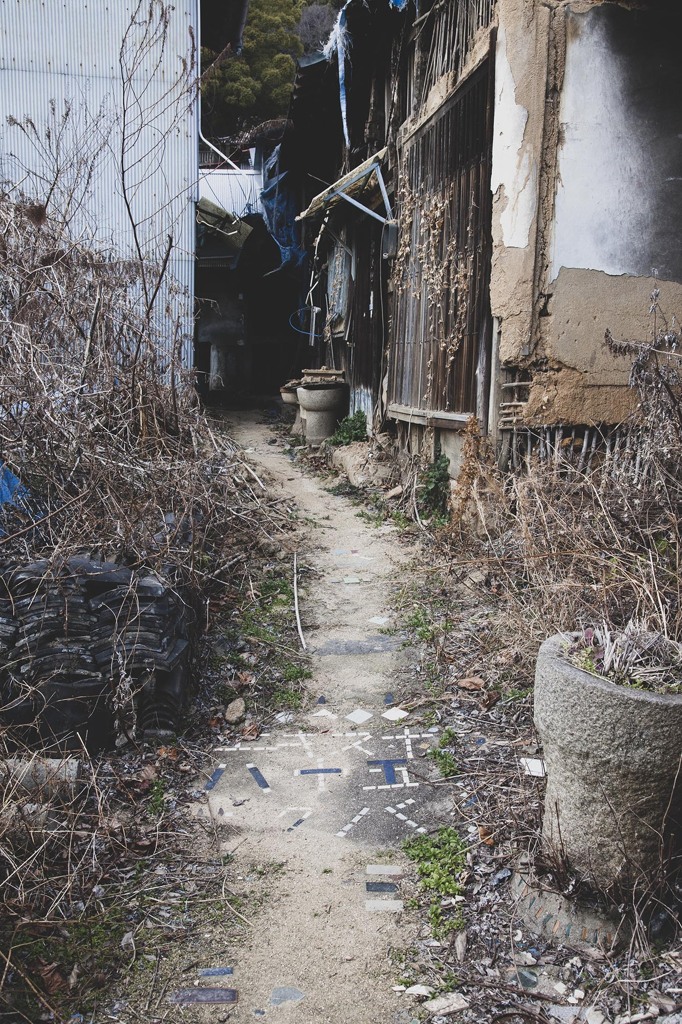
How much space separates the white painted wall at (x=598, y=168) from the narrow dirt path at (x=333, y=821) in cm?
301

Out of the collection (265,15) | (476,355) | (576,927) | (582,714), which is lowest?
(576,927)

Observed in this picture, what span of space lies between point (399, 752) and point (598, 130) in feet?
14.5

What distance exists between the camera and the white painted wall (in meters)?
5.42

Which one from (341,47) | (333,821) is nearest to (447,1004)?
(333,821)

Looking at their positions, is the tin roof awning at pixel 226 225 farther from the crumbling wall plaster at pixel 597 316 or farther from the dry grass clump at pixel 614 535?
the dry grass clump at pixel 614 535

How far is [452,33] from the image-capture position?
7.16 m

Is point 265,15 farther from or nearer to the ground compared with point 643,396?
farther from the ground

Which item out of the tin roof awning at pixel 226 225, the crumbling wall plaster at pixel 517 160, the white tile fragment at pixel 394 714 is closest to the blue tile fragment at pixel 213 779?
the white tile fragment at pixel 394 714

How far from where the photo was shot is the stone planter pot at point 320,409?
11.5 m

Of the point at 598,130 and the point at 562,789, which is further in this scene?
the point at 598,130

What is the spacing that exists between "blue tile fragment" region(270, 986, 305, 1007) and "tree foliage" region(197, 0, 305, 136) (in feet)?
67.7

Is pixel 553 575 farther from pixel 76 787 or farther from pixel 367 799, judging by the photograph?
pixel 76 787

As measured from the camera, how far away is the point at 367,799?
3803 millimetres

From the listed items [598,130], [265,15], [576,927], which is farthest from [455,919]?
[265,15]
